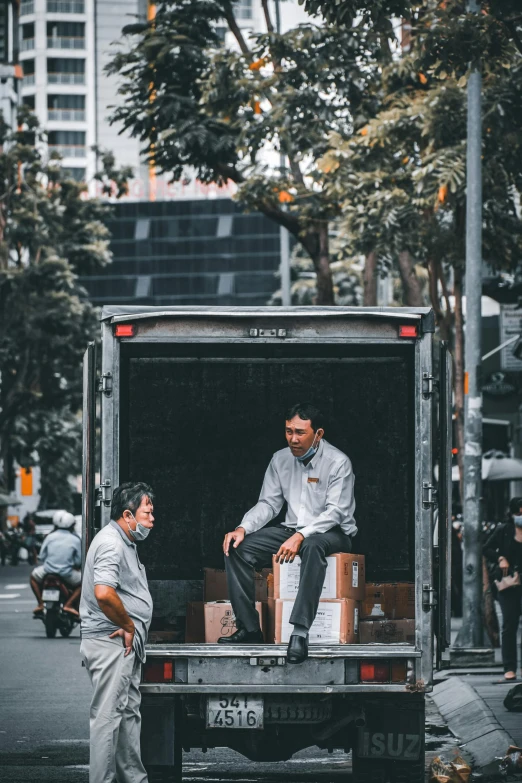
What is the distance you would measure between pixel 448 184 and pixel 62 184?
77.5 feet

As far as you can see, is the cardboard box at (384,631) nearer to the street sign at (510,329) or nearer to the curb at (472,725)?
the curb at (472,725)

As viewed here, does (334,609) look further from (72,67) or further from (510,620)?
(72,67)

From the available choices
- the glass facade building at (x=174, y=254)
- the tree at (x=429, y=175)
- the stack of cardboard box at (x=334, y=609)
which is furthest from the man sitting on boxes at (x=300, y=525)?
the glass facade building at (x=174, y=254)

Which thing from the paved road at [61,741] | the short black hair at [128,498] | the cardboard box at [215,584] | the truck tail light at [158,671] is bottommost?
the paved road at [61,741]

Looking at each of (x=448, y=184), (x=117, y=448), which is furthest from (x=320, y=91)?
(x=117, y=448)

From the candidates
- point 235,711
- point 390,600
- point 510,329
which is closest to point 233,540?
point 235,711

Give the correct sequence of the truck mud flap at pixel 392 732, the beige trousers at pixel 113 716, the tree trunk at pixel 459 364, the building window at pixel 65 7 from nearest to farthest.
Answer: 1. the beige trousers at pixel 113 716
2. the truck mud flap at pixel 392 732
3. the tree trunk at pixel 459 364
4. the building window at pixel 65 7

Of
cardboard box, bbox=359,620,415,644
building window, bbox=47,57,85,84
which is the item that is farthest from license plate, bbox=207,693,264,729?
building window, bbox=47,57,85,84

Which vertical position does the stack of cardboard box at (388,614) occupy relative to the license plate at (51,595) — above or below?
above

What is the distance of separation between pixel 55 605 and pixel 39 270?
19874 mm

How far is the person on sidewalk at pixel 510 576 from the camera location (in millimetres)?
12805

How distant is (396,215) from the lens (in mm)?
18188

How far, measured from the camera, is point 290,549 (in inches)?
312

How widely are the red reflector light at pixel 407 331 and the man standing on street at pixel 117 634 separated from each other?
1524 millimetres
